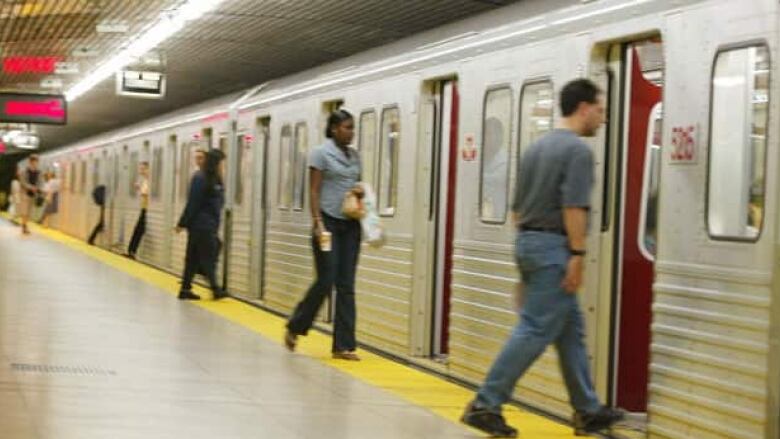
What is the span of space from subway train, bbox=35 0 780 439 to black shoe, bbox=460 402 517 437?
0.70 m

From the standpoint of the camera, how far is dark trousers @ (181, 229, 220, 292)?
52.0ft

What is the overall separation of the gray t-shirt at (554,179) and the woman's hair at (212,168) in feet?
28.2

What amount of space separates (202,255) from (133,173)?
1073cm

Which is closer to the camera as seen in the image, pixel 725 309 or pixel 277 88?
pixel 725 309

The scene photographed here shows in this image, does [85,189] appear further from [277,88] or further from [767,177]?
[767,177]

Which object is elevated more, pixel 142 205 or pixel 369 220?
pixel 369 220

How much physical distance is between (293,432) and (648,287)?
7.20ft

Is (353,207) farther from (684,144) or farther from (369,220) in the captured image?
(684,144)

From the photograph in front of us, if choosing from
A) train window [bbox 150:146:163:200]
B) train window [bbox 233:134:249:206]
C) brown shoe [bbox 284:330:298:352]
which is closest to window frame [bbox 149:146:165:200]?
train window [bbox 150:146:163:200]

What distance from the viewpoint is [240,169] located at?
16984 millimetres

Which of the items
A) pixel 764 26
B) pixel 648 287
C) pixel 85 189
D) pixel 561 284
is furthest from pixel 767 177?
pixel 85 189

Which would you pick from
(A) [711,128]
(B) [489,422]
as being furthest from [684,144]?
(B) [489,422]

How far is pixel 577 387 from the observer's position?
23.3ft

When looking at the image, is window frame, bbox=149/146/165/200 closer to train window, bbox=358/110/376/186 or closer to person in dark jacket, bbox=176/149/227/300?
person in dark jacket, bbox=176/149/227/300
